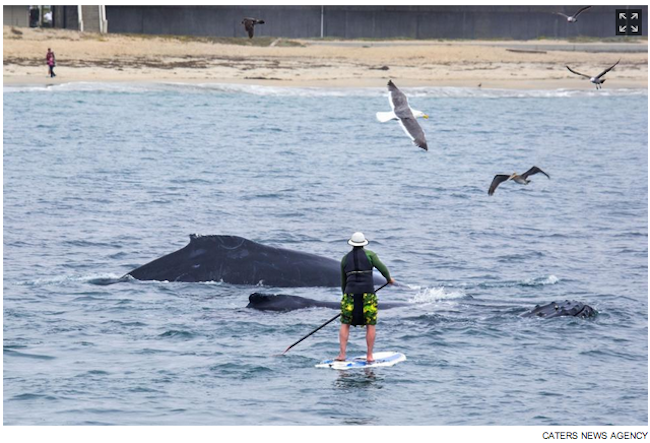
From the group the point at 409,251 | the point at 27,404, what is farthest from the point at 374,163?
the point at 27,404

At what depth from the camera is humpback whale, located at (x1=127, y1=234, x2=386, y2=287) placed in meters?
21.4

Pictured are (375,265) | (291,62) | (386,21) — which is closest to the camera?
(375,265)

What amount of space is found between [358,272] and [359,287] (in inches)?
7.8

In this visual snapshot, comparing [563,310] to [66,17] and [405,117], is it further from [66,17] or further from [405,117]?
[66,17]

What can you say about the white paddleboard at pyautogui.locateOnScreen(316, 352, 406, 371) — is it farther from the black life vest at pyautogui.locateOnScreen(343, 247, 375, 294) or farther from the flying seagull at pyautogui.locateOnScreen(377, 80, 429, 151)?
the flying seagull at pyautogui.locateOnScreen(377, 80, 429, 151)

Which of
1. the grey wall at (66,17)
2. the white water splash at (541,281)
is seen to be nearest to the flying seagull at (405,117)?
the white water splash at (541,281)

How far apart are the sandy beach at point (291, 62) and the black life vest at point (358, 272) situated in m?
44.4

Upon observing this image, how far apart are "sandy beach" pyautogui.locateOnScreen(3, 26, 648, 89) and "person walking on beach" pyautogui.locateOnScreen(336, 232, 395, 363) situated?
146ft

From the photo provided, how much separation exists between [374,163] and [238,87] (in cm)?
1657

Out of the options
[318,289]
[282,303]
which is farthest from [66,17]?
[282,303]

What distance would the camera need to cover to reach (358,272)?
1645cm

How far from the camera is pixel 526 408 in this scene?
15.5 m

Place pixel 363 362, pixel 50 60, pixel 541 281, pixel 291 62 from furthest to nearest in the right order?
1. pixel 291 62
2. pixel 50 60
3. pixel 541 281
4. pixel 363 362
